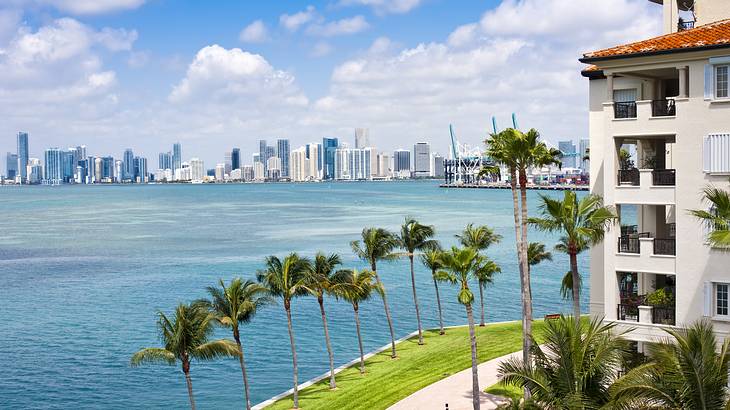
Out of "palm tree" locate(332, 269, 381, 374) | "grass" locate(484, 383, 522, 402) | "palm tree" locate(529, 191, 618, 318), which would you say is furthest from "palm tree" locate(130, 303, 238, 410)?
"palm tree" locate(529, 191, 618, 318)

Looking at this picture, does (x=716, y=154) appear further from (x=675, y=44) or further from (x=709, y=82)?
(x=675, y=44)

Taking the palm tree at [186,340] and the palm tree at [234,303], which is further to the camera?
the palm tree at [234,303]

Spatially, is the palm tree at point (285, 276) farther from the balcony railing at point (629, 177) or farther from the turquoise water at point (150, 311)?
the balcony railing at point (629, 177)

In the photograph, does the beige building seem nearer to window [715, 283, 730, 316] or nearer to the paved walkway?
window [715, 283, 730, 316]

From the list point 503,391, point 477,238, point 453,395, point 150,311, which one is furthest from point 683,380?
point 150,311

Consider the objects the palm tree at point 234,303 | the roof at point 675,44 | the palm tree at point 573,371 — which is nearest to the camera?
the palm tree at point 573,371

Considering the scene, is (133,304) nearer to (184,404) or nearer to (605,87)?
(184,404)

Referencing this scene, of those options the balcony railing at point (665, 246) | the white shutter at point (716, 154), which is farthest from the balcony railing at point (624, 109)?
the balcony railing at point (665, 246)
